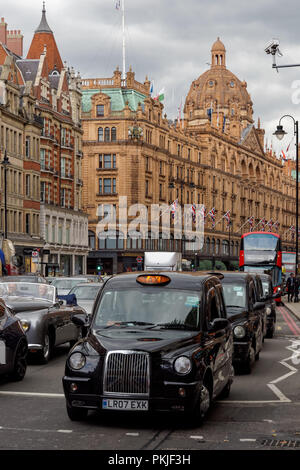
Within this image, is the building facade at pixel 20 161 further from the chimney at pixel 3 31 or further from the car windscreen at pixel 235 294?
the car windscreen at pixel 235 294

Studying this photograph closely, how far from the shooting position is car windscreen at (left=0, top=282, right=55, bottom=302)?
19.0 metres

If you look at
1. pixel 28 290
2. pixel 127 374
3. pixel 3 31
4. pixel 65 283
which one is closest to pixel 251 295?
pixel 28 290

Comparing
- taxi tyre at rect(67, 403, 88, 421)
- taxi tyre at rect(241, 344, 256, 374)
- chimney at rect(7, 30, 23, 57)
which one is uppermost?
chimney at rect(7, 30, 23, 57)

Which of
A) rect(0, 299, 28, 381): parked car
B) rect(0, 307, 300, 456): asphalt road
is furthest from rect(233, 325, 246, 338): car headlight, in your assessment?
rect(0, 299, 28, 381): parked car

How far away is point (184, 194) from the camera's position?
111m

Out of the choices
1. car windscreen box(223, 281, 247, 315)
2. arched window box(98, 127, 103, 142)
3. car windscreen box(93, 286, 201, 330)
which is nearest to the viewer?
car windscreen box(93, 286, 201, 330)

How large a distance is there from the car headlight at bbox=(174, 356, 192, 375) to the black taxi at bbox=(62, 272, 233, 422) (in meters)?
0.01

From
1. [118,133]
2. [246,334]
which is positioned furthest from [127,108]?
[246,334]

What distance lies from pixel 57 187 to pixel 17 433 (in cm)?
6652

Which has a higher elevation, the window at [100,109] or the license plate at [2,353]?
the window at [100,109]

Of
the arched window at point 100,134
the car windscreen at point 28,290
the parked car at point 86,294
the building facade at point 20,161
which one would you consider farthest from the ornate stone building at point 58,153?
the car windscreen at point 28,290

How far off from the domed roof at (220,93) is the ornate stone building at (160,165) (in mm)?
10293

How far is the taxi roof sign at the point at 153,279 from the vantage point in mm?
11219

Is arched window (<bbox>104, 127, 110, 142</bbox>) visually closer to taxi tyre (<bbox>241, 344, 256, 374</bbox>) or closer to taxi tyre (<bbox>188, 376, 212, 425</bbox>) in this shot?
taxi tyre (<bbox>241, 344, 256, 374</bbox>)
